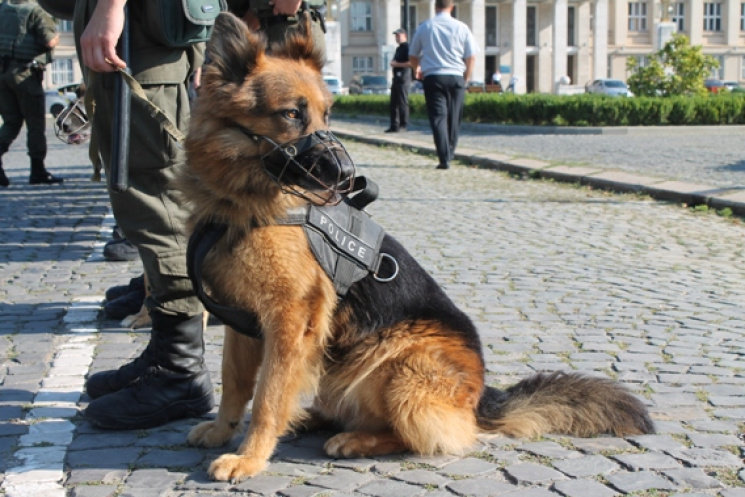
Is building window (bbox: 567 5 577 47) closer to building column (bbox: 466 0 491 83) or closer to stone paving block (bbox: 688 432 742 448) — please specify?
building column (bbox: 466 0 491 83)

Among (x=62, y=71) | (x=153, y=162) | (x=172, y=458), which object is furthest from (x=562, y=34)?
(x=172, y=458)

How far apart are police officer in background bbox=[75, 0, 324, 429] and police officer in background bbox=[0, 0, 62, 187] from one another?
31.0ft

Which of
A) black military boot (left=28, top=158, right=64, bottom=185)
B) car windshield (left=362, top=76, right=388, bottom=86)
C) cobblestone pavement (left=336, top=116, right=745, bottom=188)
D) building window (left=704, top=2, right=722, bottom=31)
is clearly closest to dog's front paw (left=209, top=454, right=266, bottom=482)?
cobblestone pavement (left=336, top=116, right=745, bottom=188)

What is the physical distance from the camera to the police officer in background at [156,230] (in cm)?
364

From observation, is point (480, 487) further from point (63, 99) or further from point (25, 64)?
point (63, 99)

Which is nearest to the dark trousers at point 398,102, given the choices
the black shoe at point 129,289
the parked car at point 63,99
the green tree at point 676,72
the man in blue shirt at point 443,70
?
the green tree at point 676,72

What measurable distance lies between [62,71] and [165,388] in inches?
3225

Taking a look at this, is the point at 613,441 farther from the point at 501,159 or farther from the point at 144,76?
the point at 501,159

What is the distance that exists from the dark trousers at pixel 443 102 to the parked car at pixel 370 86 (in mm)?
45502

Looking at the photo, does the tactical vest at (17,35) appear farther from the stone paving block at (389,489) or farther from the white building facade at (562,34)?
the white building facade at (562,34)

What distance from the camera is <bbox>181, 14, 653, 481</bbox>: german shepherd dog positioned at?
122 inches

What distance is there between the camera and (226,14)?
315 centimetres

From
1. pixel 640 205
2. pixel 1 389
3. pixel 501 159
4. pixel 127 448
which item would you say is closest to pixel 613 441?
pixel 127 448

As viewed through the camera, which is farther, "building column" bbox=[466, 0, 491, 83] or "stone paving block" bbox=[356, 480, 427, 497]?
"building column" bbox=[466, 0, 491, 83]
